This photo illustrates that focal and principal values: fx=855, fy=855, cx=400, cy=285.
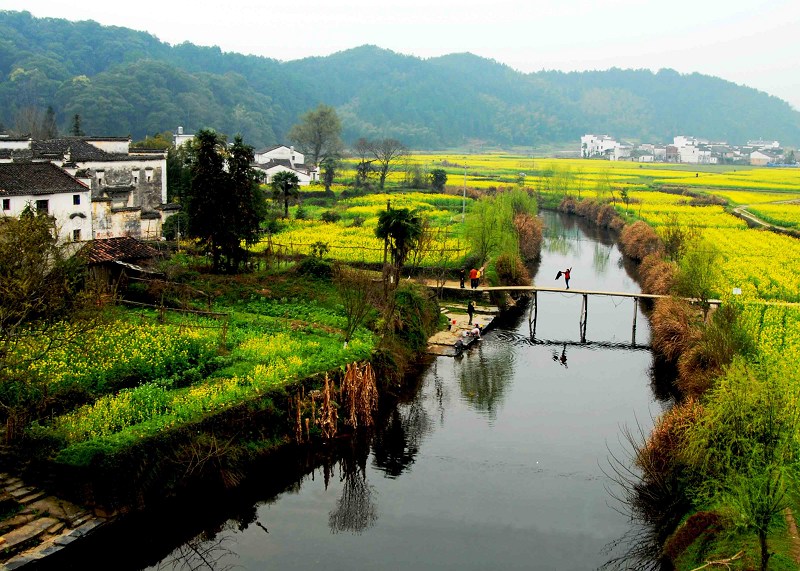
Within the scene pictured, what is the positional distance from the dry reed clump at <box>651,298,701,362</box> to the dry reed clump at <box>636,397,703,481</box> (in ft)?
29.0

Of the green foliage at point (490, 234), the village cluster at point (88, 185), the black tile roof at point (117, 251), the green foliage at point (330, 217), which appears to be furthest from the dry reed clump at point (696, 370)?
the green foliage at point (330, 217)

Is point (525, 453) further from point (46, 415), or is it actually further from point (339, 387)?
point (46, 415)

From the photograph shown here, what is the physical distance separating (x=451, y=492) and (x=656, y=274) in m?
23.9

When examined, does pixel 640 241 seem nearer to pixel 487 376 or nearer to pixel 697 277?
pixel 697 277

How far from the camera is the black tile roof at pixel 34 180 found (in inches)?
1197

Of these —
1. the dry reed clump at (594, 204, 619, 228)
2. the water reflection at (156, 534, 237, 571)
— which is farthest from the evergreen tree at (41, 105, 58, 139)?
the water reflection at (156, 534, 237, 571)

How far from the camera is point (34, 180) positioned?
103ft

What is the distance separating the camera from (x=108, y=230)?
40344mm

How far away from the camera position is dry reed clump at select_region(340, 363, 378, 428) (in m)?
23.0

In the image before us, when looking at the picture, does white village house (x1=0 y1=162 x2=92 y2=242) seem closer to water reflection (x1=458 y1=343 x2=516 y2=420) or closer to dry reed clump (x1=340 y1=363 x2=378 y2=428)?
dry reed clump (x1=340 y1=363 x2=378 y2=428)

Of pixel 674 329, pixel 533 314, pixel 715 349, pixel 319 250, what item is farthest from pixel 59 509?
pixel 533 314

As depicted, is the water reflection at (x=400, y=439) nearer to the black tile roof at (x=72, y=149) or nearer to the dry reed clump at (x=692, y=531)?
the dry reed clump at (x=692, y=531)

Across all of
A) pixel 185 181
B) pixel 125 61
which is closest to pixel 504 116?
pixel 125 61

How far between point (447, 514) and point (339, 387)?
5637mm
